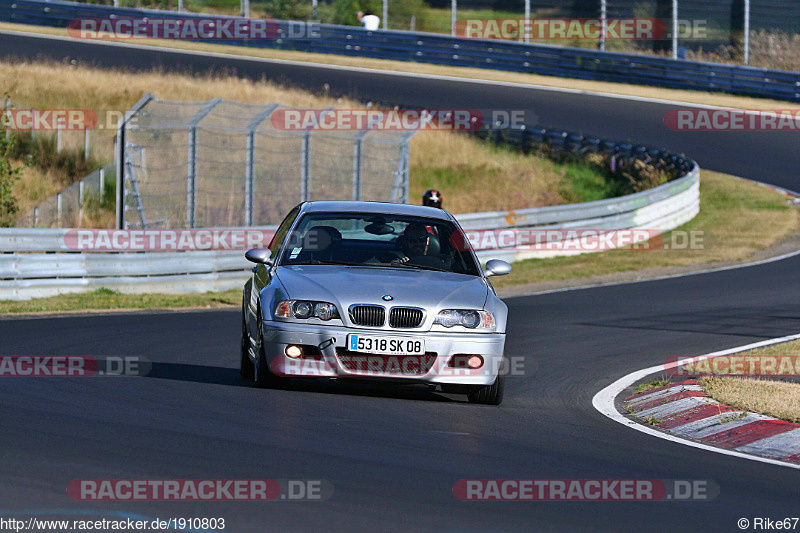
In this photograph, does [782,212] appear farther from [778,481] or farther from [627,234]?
[778,481]

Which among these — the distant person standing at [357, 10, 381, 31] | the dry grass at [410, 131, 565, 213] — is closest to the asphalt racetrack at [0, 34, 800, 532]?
the dry grass at [410, 131, 565, 213]

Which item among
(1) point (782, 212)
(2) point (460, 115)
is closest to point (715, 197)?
(1) point (782, 212)

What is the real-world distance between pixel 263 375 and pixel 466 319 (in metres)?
1.53

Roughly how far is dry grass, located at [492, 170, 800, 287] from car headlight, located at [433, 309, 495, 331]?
1102 cm

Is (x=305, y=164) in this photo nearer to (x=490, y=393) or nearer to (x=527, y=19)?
(x=490, y=393)

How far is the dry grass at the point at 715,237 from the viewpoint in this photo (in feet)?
71.5

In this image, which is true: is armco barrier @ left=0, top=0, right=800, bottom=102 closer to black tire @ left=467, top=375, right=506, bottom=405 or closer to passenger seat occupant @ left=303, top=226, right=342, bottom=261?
→ passenger seat occupant @ left=303, top=226, right=342, bottom=261

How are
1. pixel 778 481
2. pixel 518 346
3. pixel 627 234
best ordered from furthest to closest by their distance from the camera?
pixel 627 234 → pixel 518 346 → pixel 778 481

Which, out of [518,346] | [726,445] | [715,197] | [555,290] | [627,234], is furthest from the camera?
[715,197]

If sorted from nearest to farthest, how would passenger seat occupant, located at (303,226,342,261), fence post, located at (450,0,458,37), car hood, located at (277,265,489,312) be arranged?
car hood, located at (277,265,489,312), passenger seat occupant, located at (303,226,342,261), fence post, located at (450,0,458,37)

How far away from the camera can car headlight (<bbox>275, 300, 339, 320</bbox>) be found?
29.5ft

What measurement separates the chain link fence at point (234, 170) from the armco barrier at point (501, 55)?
14210mm

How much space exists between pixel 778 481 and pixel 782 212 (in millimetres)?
21380

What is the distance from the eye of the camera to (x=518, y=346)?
1334 cm
